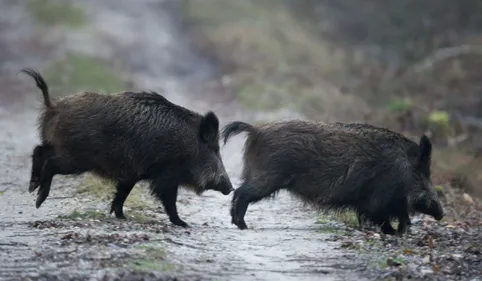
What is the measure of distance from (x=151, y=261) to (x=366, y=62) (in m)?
20.0

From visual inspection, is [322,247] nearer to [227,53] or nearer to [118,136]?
[118,136]

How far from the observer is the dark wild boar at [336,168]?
428 inches

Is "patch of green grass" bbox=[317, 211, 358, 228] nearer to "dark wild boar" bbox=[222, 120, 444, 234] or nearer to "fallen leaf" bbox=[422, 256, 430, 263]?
"dark wild boar" bbox=[222, 120, 444, 234]

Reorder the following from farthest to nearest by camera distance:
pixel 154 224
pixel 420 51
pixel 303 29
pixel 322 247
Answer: pixel 303 29 → pixel 420 51 → pixel 154 224 → pixel 322 247

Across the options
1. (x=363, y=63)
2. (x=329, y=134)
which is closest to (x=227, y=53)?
(x=363, y=63)

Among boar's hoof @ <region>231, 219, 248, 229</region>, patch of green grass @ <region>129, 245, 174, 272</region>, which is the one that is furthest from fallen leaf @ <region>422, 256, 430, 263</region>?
patch of green grass @ <region>129, 245, 174, 272</region>

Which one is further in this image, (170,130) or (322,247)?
(170,130)

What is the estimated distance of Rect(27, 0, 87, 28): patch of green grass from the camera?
30812mm

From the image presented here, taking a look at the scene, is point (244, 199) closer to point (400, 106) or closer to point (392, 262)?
point (392, 262)

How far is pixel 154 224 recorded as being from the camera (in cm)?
1072

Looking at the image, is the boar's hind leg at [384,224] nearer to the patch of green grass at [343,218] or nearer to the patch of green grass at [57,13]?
the patch of green grass at [343,218]

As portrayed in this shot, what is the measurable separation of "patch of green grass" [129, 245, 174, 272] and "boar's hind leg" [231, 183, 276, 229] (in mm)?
2021

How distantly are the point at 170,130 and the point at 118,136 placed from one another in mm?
593

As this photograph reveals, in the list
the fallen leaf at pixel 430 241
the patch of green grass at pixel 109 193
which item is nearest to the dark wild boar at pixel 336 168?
the fallen leaf at pixel 430 241
